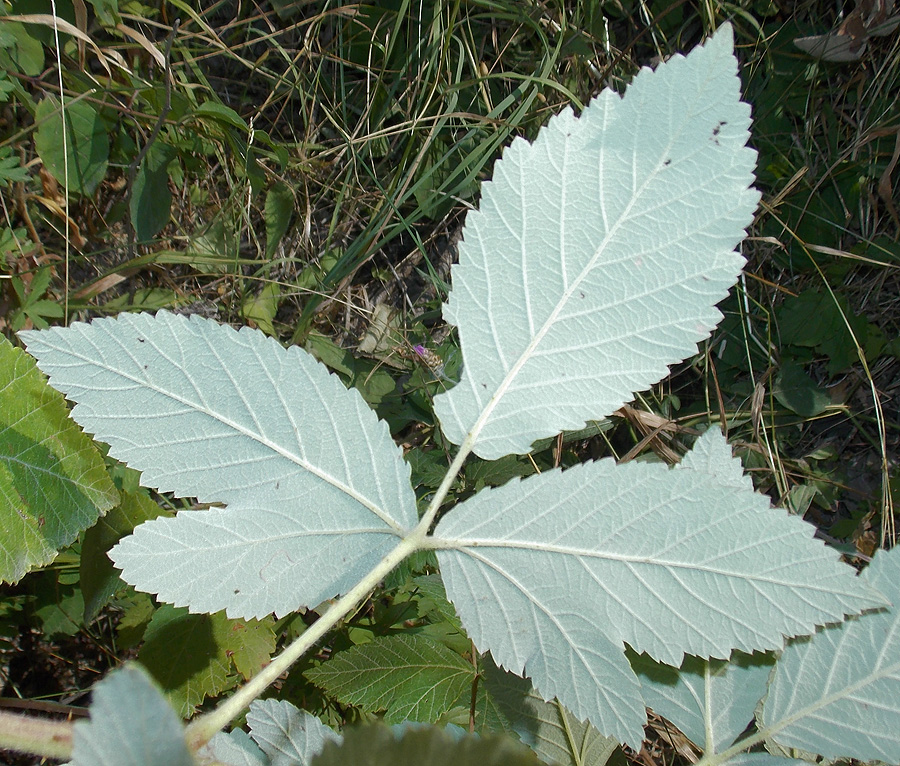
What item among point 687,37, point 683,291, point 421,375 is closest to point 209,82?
point 421,375

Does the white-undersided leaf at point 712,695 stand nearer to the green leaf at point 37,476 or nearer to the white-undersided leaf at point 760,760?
the white-undersided leaf at point 760,760

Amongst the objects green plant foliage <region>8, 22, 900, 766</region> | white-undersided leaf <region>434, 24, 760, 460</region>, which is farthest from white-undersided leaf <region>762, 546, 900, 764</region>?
white-undersided leaf <region>434, 24, 760, 460</region>

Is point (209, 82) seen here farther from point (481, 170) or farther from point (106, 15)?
point (481, 170)

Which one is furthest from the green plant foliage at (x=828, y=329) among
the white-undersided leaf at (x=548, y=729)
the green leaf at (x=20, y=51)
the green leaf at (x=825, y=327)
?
the green leaf at (x=20, y=51)

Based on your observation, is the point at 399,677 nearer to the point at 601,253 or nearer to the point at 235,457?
the point at 235,457

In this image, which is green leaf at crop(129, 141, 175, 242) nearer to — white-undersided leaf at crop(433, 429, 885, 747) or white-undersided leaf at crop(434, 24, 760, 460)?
white-undersided leaf at crop(434, 24, 760, 460)

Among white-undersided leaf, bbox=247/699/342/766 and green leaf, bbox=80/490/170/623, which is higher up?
green leaf, bbox=80/490/170/623
